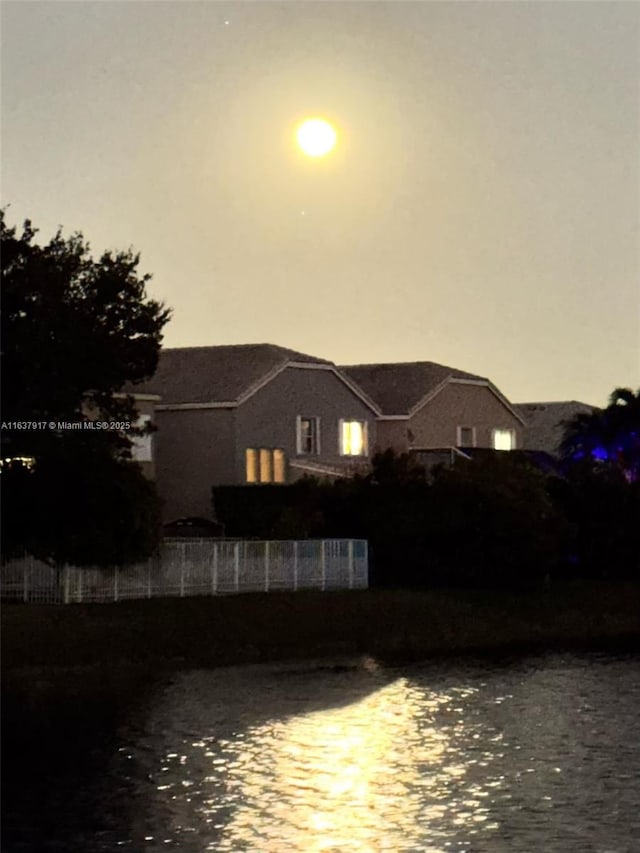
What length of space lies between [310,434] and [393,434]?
26.9 feet

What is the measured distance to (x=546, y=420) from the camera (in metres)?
112

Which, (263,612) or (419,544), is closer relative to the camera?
(263,612)

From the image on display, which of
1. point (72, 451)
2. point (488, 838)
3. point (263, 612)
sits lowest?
point (488, 838)

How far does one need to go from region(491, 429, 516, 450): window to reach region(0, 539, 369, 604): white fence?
30.0 m

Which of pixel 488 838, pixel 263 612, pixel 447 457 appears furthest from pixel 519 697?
pixel 447 457

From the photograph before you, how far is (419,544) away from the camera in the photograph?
55281 mm

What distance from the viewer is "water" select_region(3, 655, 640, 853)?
2205 centimetres

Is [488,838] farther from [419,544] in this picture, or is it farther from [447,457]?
[447,457]

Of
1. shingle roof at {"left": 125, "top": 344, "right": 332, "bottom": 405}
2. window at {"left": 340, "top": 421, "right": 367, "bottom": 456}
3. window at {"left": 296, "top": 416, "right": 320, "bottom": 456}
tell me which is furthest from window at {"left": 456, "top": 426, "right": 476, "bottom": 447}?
window at {"left": 296, "top": 416, "right": 320, "bottom": 456}

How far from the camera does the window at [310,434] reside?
68.2 metres

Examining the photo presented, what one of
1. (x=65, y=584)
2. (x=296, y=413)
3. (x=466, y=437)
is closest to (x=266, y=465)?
(x=296, y=413)

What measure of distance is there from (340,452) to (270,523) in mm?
11026

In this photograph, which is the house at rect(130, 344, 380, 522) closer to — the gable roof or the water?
the gable roof

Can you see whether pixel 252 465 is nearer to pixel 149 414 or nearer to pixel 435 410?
pixel 149 414
